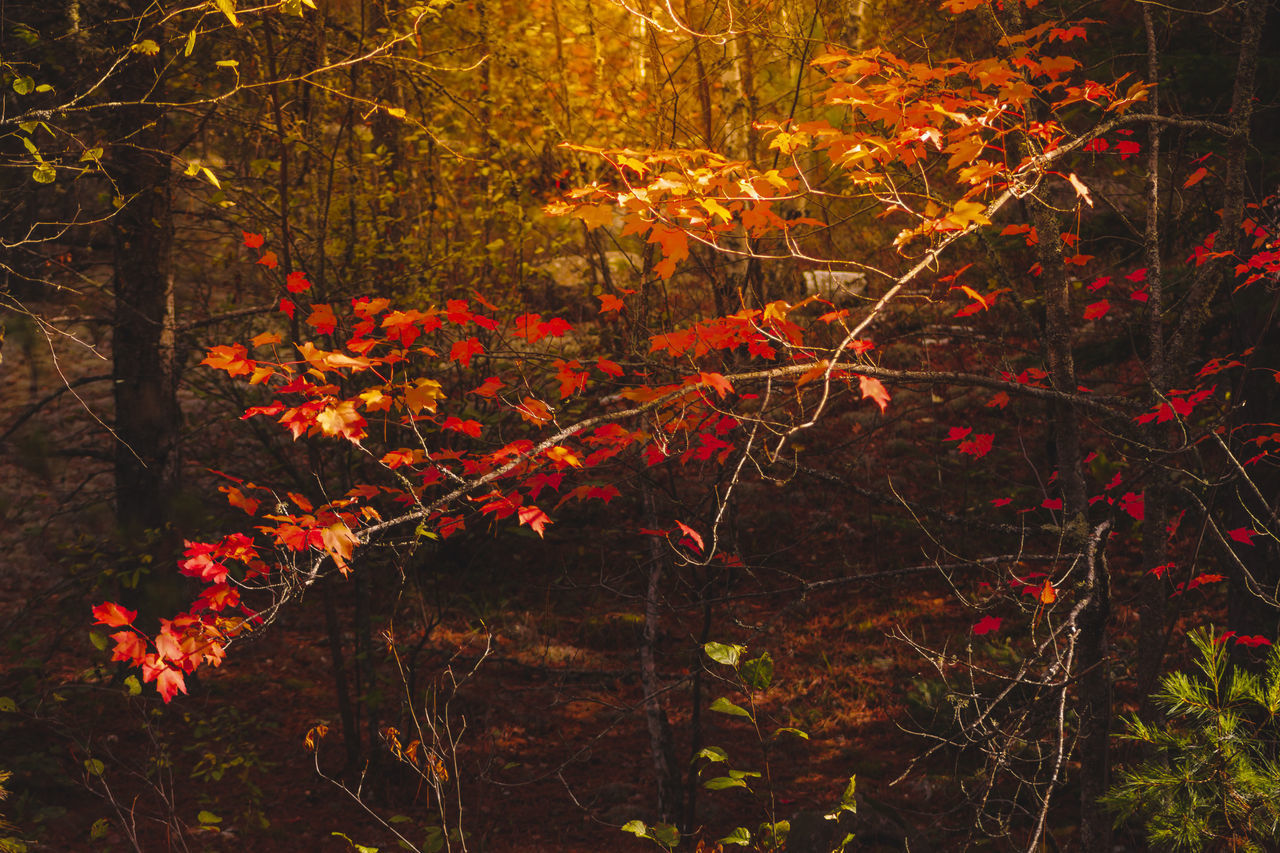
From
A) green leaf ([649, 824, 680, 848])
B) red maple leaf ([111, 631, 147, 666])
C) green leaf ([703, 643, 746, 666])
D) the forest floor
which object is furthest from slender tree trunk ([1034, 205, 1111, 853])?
red maple leaf ([111, 631, 147, 666])

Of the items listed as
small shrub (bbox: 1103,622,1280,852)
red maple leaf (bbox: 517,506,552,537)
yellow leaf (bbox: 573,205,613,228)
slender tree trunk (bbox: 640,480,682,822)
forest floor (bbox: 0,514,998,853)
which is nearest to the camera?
small shrub (bbox: 1103,622,1280,852)

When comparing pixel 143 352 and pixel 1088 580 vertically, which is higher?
pixel 143 352

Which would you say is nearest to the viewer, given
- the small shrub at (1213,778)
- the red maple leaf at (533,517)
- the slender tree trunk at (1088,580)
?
the small shrub at (1213,778)

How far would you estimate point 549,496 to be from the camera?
918 cm

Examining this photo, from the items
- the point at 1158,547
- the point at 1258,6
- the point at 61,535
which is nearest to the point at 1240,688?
the point at 1158,547

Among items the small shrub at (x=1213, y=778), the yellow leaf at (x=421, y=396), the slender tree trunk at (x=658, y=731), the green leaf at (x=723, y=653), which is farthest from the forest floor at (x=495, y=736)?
the small shrub at (x=1213, y=778)

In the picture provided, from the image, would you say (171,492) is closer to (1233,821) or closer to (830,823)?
(830,823)

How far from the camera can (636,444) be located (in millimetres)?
5621

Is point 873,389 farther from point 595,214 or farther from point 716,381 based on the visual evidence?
point 595,214

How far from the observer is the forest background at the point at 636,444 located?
125 inches

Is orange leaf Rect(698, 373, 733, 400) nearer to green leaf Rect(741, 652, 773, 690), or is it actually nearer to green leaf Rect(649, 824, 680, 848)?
green leaf Rect(741, 652, 773, 690)

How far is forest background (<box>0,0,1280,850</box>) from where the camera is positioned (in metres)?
3.18

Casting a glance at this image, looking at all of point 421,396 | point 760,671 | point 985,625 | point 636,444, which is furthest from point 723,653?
point 636,444

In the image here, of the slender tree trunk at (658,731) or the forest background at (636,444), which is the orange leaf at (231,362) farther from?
the slender tree trunk at (658,731)
